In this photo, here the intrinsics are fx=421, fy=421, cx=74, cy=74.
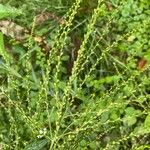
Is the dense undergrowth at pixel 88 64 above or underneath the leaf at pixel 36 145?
above

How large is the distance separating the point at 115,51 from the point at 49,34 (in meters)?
0.47

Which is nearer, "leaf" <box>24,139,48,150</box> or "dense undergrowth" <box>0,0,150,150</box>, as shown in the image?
"leaf" <box>24,139,48,150</box>

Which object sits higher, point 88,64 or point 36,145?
point 88,64

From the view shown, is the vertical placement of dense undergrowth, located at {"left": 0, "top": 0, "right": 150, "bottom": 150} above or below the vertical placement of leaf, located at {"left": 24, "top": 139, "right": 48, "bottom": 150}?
above

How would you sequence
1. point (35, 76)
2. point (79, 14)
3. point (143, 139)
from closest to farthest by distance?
point (143, 139), point (35, 76), point (79, 14)

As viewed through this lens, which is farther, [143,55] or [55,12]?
[55,12]

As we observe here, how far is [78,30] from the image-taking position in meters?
2.91

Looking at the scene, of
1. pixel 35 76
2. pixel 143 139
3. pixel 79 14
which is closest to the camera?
pixel 143 139

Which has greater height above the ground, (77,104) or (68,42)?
(68,42)

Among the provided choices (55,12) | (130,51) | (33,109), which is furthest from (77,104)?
(55,12)

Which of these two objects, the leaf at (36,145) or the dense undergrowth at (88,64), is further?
the dense undergrowth at (88,64)

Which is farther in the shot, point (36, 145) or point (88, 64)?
point (88, 64)

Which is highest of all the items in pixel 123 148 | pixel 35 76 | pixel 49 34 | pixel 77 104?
pixel 49 34

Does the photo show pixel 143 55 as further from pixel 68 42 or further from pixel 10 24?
pixel 10 24
